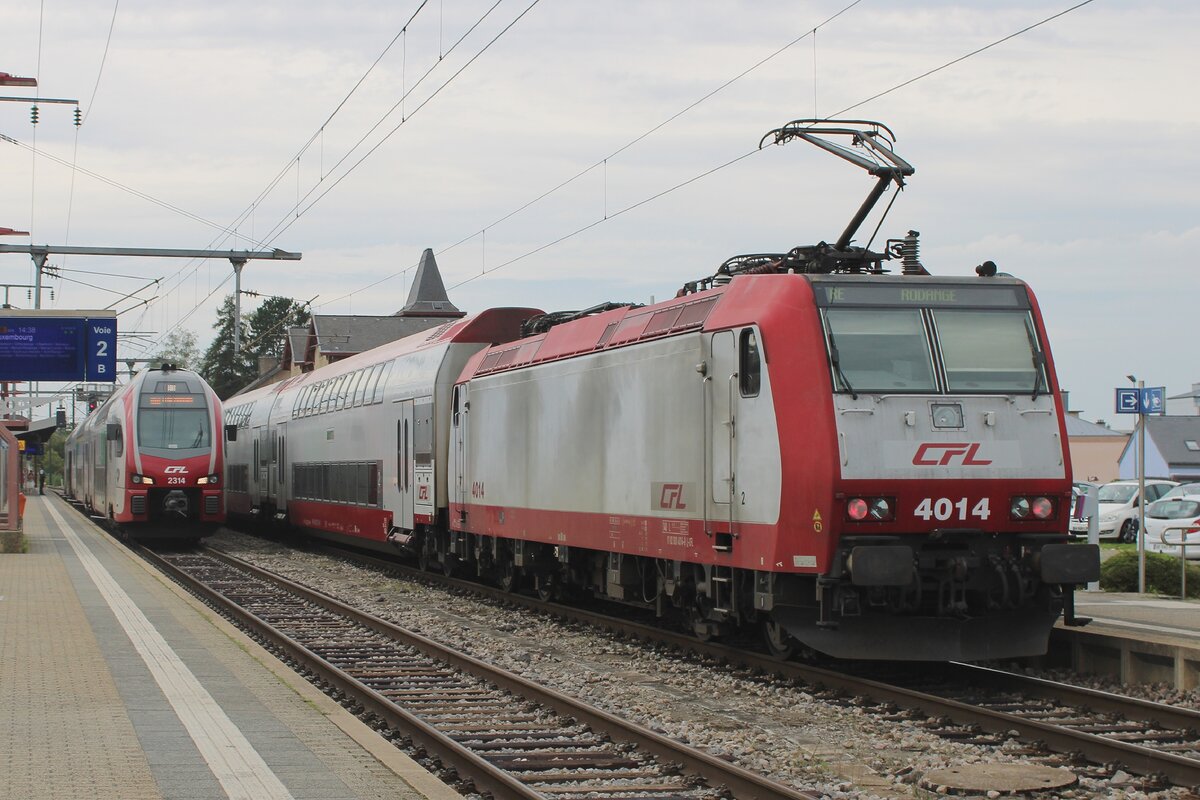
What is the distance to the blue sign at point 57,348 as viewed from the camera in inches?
1206

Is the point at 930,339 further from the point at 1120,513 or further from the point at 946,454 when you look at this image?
the point at 1120,513

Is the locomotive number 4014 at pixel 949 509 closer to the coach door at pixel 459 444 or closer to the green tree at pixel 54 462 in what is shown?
the coach door at pixel 459 444

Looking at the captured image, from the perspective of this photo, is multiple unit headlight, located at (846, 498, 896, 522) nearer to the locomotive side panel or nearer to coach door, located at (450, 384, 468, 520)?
the locomotive side panel

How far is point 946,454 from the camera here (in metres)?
11.0

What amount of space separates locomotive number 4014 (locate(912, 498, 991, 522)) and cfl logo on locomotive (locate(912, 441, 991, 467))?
271 millimetres

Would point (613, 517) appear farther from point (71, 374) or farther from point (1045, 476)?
point (71, 374)

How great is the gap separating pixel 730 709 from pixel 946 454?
8.24 feet

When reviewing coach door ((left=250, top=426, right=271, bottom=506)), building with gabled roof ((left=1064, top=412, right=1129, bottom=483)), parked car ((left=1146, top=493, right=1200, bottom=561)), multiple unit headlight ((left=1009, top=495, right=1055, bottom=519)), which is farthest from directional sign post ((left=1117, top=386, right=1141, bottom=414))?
building with gabled roof ((left=1064, top=412, right=1129, bottom=483))

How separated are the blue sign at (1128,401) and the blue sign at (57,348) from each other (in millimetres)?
22311

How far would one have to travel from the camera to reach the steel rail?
26.9 feet

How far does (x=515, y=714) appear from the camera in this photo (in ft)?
34.3

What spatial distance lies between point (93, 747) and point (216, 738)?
2.26 feet

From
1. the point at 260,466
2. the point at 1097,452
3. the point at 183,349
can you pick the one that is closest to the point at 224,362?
the point at 183,349

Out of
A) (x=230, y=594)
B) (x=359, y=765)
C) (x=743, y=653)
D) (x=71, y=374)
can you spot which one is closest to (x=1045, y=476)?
(x=743, y=653)
